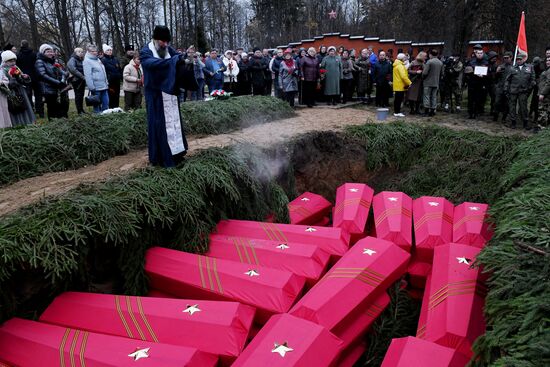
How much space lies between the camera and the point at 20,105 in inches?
295

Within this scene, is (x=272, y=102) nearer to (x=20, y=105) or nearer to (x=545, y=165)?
(x=20, y=105)

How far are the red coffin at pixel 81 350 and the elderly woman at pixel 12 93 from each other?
5382 millimetres

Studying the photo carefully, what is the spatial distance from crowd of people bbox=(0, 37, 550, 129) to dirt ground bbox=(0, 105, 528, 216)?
681 millimetres

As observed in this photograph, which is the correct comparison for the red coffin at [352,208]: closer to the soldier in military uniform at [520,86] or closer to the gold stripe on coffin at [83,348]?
the gold stripe on coffin at [83,348]

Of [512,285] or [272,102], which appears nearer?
[512,285]

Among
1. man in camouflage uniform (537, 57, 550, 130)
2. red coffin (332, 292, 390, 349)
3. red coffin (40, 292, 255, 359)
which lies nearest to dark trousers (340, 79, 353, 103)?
man in camouflage uniform (537, 57, 550, 130)

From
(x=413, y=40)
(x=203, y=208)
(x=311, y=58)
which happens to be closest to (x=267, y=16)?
(x=413, y=40)

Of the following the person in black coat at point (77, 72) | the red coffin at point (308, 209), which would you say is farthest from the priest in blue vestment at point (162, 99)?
the person in black coat at point (77, 72)

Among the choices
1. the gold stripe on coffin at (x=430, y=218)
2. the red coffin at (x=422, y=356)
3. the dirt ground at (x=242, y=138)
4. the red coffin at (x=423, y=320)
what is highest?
the dirt ground at (x=242, y=138)

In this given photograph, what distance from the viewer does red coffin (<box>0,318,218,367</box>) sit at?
9.36 feet

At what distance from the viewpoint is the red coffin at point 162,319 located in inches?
124

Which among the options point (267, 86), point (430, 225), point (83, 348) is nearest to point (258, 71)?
point (267, 86)

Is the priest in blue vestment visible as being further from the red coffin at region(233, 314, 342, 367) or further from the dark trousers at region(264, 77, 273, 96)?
the dark trousers at region(264, 77, 273, 96)

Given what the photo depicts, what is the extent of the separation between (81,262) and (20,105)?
5.12m
